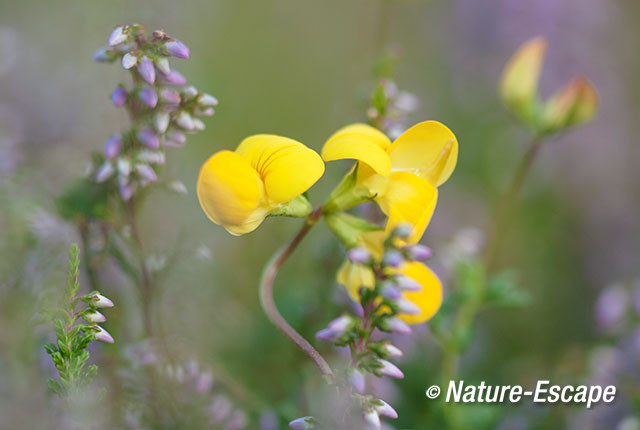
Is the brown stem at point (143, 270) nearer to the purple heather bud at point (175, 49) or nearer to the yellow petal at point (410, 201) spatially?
the purple heather bud at point (175, 49)

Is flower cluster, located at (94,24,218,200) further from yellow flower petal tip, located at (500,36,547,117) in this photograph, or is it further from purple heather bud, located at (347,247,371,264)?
yellow flower petal tip, located at (500,36,547,117)

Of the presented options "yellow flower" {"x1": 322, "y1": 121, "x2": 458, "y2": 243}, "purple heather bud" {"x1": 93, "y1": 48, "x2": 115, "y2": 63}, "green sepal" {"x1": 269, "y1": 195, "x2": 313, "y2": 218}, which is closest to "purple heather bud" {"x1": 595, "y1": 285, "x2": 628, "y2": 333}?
"yellow flower" {"x1": 322, "y1": 121, "x2": 458, "y2": 243}

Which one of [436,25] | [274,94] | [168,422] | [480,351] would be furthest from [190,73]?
[436,25]

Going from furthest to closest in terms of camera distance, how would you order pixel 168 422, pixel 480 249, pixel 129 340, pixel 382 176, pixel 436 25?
1. pixel 436 25
2. pixel 480 249
3. pixel 129 340
4. pixel 168 422
5. pixel 382 176

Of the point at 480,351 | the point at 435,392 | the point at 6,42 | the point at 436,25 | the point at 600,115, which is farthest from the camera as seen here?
the point at 436,25

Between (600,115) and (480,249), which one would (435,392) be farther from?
(600,115)

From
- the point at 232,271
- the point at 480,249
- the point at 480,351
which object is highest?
the point at 480,249
